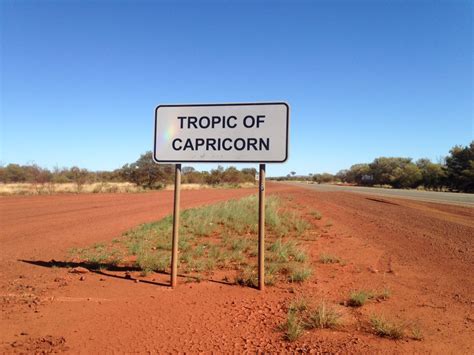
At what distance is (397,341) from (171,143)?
4184 millimetres

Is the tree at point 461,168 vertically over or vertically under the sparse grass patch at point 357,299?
over

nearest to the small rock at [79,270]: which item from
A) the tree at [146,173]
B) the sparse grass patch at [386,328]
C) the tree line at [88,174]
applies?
the sparse grass patch at [386,328]

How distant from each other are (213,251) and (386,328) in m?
4.52

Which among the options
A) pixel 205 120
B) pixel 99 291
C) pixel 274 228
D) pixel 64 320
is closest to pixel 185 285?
pixel 99 291

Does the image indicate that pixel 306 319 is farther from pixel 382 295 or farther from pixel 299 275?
pixel 299 275

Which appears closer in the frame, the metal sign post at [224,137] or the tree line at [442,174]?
the metal sign post at [224,137]

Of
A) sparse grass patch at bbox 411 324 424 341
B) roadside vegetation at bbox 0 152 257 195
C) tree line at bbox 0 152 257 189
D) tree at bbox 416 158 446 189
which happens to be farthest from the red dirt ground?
Answer: tree at bbox 416 158 446 189

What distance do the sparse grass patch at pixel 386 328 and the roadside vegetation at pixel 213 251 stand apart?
1951 mm

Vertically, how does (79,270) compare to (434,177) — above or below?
below

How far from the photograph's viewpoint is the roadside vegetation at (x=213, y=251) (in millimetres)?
6483

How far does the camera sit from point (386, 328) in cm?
386

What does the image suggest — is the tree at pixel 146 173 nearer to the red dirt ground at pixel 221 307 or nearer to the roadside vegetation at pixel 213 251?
the roadside vegetation at pixel 213 251

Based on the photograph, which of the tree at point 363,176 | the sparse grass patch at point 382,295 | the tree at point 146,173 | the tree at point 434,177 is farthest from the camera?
the tree at point 363,176

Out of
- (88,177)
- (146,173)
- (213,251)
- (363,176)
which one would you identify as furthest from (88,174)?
(363,176)
